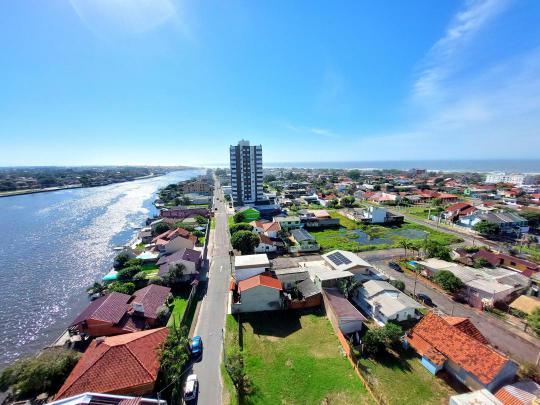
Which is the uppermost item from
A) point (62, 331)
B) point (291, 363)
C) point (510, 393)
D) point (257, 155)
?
point (257, 155)

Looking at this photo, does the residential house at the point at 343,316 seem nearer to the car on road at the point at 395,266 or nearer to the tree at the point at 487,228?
the car on road at the point at 395,266

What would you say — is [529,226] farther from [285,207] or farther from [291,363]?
[291,363]

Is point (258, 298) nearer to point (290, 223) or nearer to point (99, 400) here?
point (99, 400)

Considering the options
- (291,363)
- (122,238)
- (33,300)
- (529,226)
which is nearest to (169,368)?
(291,363)

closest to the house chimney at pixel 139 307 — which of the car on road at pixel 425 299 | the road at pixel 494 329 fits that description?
the car on road at pixel 425 299

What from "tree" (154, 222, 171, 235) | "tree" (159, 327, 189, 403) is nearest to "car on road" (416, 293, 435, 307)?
"tree" (159, 327, 189, 403)

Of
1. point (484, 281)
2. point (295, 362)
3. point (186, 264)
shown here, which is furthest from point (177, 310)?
point (484, 281)
